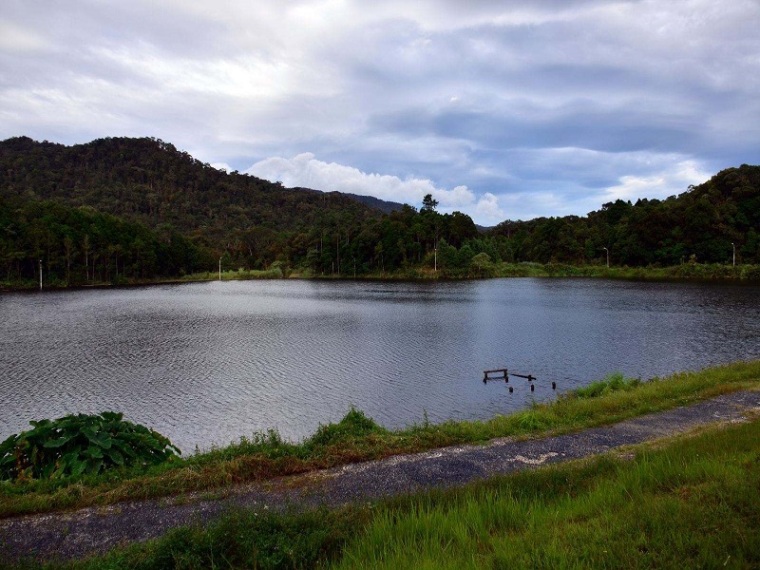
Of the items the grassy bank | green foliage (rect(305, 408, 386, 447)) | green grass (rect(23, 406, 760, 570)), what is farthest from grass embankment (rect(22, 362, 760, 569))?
the grassy bank

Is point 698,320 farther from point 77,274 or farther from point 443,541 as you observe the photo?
point 77,274

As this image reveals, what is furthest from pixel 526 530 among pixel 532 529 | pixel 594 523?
pixel 594 523

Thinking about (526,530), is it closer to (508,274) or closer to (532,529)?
(532,529)

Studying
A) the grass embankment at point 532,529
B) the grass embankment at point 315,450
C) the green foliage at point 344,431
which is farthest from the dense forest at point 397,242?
the grass embankment at point 532,529

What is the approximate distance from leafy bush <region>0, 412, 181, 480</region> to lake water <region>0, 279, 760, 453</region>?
5444 mm

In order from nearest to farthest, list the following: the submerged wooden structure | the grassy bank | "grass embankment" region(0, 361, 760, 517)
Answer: "grass embankment" region(0, 361, 760, 517) → the submerged wooden structure → the grassy bank

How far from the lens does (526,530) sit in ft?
15.1

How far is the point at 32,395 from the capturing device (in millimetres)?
19891

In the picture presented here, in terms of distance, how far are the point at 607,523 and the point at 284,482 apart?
5.12 meters

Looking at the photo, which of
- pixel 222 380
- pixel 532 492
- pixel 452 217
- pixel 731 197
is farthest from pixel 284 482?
pixel 731 197

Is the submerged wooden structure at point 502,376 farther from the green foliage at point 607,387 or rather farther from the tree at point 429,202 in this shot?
the tree at point 429,202

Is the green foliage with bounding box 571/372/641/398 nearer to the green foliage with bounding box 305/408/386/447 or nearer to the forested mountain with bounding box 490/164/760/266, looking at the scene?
the green foliage with bounding box 305/408/386/447

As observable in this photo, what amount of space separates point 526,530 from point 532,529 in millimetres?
63

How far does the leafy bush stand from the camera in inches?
328
